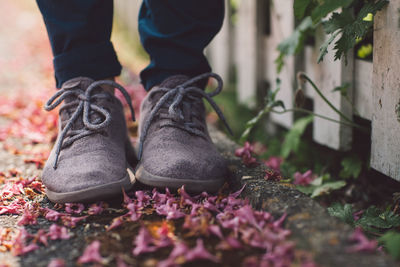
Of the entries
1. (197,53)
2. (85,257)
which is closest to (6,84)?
(197,53)

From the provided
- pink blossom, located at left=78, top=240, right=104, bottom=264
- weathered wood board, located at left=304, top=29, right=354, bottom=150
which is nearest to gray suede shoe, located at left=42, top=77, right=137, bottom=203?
pink blossom, located at left=78, top=240, right=104, bottom=264

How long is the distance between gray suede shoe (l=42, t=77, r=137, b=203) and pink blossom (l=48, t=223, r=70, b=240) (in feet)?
0.41

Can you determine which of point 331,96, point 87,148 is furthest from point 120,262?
point 331,96

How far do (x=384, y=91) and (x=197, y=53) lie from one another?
61 cm

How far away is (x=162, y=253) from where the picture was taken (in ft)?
3.16

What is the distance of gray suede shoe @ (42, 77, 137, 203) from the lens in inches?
47.2

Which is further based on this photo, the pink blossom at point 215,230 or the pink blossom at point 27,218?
the pink blossom at point 27,218

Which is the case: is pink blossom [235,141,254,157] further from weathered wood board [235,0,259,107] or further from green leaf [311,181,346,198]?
weathered wood board [235,0,259,107]

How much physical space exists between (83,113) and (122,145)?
0.54 ft

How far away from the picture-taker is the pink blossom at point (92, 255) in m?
0.93

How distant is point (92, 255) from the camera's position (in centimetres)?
94

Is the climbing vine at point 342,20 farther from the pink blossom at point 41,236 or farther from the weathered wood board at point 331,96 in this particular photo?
the pink blossom at point 41,236

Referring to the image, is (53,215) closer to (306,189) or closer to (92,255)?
(92,255)

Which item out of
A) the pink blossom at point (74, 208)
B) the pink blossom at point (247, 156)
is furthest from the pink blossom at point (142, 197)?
the pink blossom at point (247, 156)
